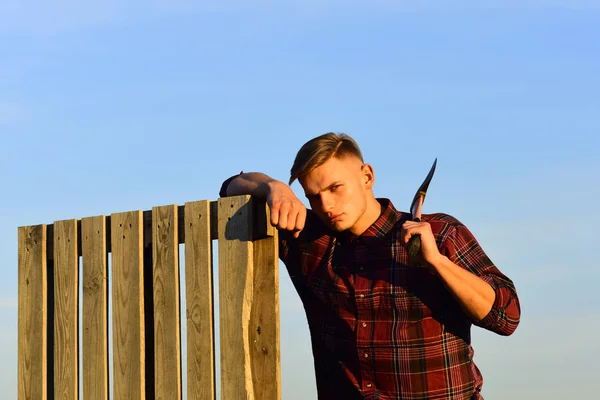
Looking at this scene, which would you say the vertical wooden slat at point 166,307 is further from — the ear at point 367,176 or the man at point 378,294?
the ear at point 367,176

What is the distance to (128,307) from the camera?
4.28 meters

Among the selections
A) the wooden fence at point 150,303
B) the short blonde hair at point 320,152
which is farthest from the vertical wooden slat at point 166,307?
the short blonde hair at point 320,152

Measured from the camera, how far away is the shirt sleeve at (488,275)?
146 inches

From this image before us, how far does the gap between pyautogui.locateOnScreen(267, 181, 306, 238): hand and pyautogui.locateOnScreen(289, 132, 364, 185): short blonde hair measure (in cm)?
9

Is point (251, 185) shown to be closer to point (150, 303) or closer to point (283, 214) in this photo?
point (283, 214)

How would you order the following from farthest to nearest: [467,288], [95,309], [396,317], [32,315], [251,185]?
[32,315] < [95,309] < [251,185] < [396,317] < [467,288]

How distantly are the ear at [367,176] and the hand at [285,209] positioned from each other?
1.23 feet

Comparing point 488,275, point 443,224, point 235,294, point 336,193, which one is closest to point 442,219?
point 443,224

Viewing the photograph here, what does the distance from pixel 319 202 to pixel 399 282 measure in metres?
0.56

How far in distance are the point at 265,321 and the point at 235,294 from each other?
0.67 ft

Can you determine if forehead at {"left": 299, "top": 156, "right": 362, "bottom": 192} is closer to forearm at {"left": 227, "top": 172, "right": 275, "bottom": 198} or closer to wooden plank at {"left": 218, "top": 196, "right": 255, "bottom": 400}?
forearm at {"left": 227, "top": 172, "right": 275, "bottom": 198}

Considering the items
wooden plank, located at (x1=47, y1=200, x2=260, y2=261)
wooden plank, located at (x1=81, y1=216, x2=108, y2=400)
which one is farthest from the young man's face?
wooden plank, located at (x1=81, y1=216, x2=108, y2=400)

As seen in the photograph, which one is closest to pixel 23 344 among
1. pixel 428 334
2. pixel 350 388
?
pixel 350 388

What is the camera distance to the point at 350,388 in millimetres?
3854
